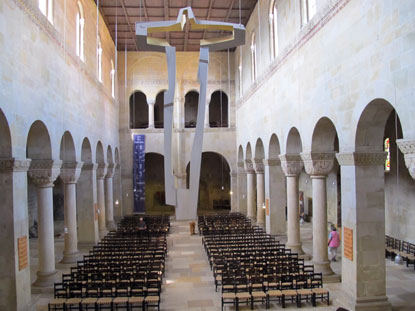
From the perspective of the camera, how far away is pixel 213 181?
39969 mm

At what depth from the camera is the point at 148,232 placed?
2236 centimetres

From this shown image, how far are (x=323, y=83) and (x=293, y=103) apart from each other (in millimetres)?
3304

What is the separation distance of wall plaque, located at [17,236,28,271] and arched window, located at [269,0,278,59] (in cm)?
1432

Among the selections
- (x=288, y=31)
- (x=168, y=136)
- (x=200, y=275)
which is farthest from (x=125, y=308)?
→ (x=288, y=31)

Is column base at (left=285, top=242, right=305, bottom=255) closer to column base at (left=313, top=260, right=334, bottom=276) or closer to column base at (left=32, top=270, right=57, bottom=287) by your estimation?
column base at (left=313, top=260, right=334, bottom=276)

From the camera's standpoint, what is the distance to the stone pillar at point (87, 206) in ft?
69.6

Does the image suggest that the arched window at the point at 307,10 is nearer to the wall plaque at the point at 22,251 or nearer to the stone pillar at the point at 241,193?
the wall plaque at the point at 22,251

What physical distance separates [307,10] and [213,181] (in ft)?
85.3

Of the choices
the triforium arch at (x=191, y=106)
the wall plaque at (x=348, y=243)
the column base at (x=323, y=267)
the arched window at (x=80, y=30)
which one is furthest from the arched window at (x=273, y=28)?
the triforium arch at (x=191, y=106)

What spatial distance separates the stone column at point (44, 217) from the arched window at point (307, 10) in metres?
11.1

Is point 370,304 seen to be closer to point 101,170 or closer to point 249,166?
point 249,166

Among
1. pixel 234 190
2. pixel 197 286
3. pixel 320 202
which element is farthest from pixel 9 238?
pixel 234 190

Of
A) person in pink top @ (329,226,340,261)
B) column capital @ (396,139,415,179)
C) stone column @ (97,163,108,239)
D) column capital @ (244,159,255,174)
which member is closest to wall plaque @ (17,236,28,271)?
column capital @ (396,139,415,179)

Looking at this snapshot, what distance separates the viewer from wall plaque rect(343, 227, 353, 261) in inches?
456
